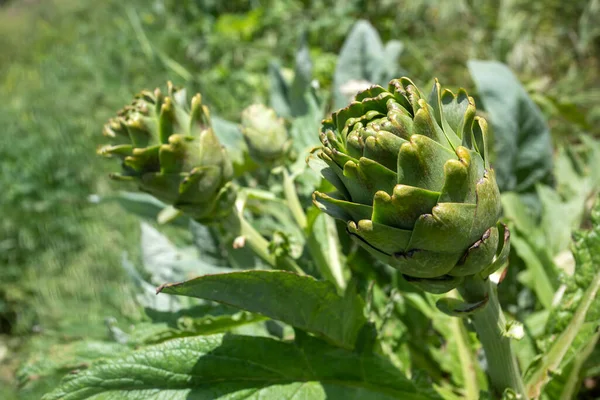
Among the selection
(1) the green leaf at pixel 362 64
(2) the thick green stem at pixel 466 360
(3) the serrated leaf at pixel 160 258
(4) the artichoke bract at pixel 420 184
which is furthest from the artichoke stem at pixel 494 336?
(1) the green leaf at pixel 362 64

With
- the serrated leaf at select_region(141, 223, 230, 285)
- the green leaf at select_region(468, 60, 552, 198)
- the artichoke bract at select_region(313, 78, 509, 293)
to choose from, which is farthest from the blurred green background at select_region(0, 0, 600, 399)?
the artichoke bract at select_region(313, 78, 509, 293)

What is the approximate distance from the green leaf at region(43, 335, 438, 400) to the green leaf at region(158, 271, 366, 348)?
3 cm

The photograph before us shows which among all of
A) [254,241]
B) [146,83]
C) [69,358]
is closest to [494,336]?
[254,241]

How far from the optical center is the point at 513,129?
0.84 meters

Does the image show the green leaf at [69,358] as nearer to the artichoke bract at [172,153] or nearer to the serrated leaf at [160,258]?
the serrated leaf at [160,258]

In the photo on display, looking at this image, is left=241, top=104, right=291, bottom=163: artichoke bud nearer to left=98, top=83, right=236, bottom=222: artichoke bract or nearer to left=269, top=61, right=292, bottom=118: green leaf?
left=98, top=83, right=236, bottom=222: artichoke bract

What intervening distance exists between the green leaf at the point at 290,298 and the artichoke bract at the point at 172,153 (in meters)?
0.10

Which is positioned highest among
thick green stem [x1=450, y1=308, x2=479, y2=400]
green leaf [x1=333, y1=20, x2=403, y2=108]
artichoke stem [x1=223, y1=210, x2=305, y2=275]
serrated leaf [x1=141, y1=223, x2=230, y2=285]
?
green leaf [x1=333, y1=20, x2=403, y2=108]

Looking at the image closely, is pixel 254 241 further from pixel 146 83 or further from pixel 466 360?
pixel 146 83

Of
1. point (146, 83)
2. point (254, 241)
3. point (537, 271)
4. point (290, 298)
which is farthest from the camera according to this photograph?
point (146, 83)

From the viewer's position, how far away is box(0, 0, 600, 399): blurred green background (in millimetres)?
1562

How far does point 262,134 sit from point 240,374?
24cm

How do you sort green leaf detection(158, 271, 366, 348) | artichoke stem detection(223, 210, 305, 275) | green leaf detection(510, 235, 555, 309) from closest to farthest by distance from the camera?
green leaf detection(158, 271, 366, 348) → artichoke stem detection(223, 210, 305, 275) → green leaf detection(510, 235, 555, 309)

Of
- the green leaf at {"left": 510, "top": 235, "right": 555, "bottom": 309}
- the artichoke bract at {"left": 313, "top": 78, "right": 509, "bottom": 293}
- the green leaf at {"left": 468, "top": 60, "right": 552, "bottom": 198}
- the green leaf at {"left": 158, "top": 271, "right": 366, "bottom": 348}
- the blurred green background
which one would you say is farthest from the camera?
the blurred green background
